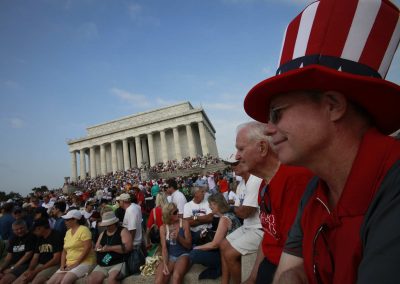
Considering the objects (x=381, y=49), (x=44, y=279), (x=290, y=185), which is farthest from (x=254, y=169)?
(x=44, y=279)

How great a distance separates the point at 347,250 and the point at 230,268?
9.32 ft

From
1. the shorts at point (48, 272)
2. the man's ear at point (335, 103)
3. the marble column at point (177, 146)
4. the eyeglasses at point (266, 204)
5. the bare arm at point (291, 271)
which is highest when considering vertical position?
the marble column at point (177, 146)

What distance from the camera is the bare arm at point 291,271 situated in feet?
4.45

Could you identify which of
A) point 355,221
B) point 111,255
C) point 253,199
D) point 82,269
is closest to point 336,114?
point 355,221

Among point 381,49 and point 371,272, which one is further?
point 381,49

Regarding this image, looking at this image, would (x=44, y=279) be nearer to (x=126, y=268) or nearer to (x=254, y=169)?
(x=126, y=268)

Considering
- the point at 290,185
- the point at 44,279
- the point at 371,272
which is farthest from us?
the point at 44,279

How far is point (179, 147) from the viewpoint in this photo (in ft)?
164

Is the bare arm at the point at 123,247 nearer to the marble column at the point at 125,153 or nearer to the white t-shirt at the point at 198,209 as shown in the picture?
the white t-shirt at the point at 198,209

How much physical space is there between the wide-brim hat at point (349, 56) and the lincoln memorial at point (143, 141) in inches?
1887

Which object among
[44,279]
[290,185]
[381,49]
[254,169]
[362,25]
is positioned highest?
[362,25]

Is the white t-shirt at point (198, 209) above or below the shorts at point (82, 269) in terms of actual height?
above

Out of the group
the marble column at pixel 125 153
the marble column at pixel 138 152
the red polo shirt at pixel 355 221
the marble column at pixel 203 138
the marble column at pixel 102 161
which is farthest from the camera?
the marble column at pixel 102 161

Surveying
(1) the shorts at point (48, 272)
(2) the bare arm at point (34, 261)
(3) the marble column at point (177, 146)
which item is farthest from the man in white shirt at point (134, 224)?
(3) the marble column at point (177, 146)
